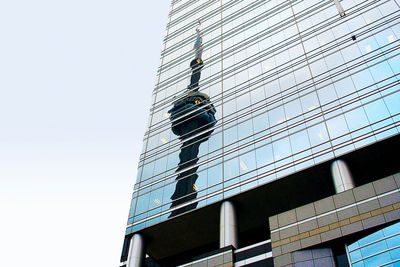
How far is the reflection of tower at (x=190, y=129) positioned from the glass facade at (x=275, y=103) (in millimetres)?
147

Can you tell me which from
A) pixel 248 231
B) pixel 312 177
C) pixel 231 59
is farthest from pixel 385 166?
pixel 231 59

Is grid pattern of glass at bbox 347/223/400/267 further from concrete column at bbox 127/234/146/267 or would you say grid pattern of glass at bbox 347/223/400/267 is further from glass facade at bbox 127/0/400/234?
concrete column at bbox 127/234/146/267

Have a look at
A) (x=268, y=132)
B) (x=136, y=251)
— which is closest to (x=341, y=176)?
(x=268, y=132)

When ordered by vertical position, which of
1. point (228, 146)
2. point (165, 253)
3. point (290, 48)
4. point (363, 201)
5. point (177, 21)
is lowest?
point (363, 201)

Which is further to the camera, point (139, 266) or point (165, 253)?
point (165, 253)

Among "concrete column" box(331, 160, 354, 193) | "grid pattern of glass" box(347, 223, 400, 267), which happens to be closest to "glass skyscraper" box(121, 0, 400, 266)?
"concrete column" box(331, 160, 354, 193)

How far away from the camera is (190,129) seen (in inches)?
2004

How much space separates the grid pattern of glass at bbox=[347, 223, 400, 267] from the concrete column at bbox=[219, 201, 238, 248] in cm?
1138

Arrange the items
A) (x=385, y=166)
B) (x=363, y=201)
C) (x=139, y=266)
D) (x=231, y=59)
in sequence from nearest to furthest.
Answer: (x=363, y=201)
(x=385, y=166)
(x=139, y=266)
(x=231, y=59)

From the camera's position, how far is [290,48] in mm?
50250

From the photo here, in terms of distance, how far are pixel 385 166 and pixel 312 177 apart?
5778 millimetres

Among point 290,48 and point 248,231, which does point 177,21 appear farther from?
point 248,231

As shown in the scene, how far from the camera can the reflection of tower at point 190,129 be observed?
143 ft

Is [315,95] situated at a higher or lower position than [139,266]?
higher
